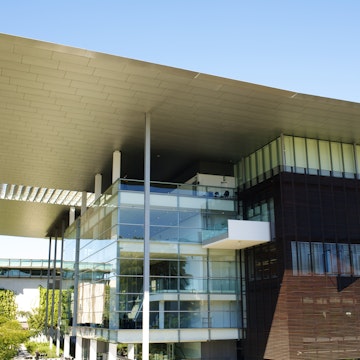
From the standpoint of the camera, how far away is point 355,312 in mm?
21719

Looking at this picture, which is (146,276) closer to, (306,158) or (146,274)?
(146,274)

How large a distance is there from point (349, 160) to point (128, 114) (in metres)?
10.9

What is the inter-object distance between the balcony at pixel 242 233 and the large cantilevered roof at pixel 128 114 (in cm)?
408

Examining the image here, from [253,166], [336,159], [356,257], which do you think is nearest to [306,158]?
[336,159]

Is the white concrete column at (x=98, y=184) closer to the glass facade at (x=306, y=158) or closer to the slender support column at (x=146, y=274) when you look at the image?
the slender support column at (x=146, y=274)

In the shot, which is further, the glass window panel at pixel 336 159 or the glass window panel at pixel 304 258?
the glass window panel at pixel 336 159

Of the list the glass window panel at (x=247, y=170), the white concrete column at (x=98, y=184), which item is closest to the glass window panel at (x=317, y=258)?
the glass window panel at (x=247, y=170)

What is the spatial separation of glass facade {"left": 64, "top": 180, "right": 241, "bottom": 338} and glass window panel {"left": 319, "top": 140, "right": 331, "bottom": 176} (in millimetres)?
4727

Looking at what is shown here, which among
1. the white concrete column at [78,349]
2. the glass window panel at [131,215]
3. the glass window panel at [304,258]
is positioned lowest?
the white concrete column at [78,349]

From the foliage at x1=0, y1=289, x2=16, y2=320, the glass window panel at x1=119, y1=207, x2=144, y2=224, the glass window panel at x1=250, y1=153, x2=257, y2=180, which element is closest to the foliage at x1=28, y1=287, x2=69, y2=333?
the foliage at x1=0, y1=289, x2=16, y2=320

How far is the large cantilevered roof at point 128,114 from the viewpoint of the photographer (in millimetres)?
16938

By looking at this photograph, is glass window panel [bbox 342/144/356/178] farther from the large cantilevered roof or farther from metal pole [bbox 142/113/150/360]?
metal pole [bbox 142/113/150/360]

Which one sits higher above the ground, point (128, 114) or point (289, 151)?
point (128, 114)

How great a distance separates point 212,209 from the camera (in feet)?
80.6
